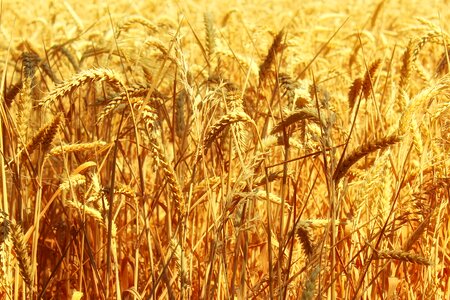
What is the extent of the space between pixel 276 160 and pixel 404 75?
1.81 feet

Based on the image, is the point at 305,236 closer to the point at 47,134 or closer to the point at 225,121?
the point at 225,121

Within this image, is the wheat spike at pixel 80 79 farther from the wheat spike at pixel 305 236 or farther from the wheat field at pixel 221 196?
the wheat spike at pixel 305 236

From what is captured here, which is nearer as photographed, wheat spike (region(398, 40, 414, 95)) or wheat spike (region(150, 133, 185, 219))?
wheat spike (region(150, 133, 185, 219))

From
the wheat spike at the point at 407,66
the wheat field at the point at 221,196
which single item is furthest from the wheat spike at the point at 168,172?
the wheat spike at the point at 407,66

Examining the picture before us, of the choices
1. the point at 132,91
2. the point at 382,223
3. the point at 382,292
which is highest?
the point at 132,91

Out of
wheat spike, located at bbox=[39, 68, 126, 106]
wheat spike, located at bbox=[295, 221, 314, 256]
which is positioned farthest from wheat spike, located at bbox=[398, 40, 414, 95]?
wheat spike, located at bbox=[39, 68, 126, 106]

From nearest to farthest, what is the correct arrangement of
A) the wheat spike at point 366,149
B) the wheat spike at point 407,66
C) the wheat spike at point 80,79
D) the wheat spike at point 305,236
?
the wheat spike at point 366,149
the wheat spike at point 80,79
the wheat spike at point 305,236
the wheat spike at point 407,66

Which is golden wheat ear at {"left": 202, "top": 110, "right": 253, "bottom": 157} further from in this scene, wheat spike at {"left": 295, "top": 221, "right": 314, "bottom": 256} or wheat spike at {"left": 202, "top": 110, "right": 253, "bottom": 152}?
wheat spike at {"left": 295, "top": 221, "right": 314, "bottom": 256}

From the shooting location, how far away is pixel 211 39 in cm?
186

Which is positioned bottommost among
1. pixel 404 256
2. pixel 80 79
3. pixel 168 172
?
pixel 404 256

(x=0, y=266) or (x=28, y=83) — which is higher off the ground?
(x=28, y=83)

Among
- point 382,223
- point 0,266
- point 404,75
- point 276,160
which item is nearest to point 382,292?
point 382,223

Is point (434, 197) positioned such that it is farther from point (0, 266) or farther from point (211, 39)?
point (0, 266)

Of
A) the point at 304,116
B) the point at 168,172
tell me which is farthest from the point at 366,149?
the point at 168,172
